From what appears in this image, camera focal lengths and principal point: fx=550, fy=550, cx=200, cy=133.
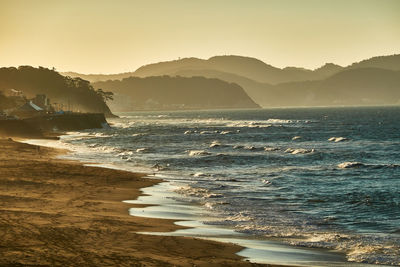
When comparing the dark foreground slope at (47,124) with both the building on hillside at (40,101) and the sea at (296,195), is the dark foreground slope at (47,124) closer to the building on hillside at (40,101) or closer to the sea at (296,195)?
the building on hillside at (40,101)

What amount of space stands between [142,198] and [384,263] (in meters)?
15.1

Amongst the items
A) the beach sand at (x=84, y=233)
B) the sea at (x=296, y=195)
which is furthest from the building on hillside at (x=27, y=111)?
the beach sand at (x=84, y=233)

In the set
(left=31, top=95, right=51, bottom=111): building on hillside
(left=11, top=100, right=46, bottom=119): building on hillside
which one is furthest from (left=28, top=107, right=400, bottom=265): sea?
(left=31, top=95, right=51, bottom=111): building on hillside

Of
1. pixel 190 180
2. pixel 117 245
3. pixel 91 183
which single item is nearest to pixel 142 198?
pixel 91 183

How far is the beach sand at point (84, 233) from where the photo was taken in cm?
1524

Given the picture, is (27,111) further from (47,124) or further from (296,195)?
(296,195)

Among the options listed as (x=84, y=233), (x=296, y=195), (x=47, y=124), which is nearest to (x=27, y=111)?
(x=47, y=124)

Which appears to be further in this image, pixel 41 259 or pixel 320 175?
pixel 320 175

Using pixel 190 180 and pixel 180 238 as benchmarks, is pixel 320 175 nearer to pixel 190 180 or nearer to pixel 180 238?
pixel 190 180

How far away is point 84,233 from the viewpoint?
730 inches

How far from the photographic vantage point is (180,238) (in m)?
19.2

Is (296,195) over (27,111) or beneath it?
beneath

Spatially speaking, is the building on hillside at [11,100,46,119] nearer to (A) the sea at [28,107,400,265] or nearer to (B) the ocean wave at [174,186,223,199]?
(A) the sea at [28,107,400,265]

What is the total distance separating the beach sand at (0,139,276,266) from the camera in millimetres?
15242
